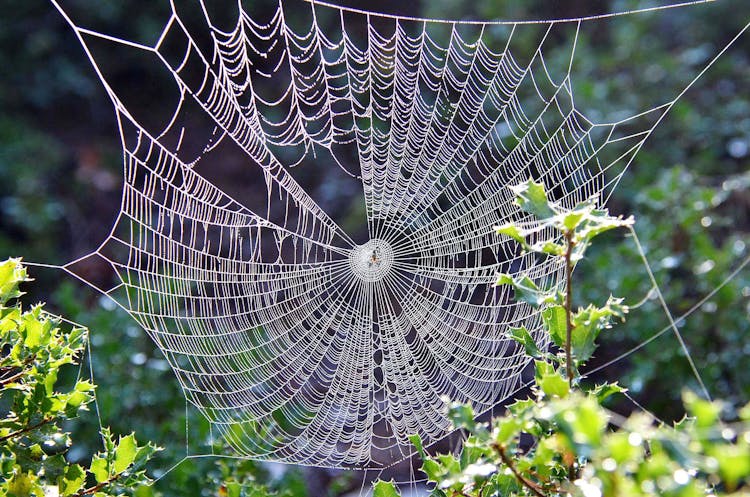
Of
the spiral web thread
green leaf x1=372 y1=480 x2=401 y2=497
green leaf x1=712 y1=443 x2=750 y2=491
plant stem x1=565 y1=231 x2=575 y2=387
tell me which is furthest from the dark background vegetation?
green leaf x1=712 y1=443 x2=750 y2=491

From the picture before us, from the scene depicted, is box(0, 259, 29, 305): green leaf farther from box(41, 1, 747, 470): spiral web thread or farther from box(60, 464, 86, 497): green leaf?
box(41, 1, 747, 470): spiral web thread

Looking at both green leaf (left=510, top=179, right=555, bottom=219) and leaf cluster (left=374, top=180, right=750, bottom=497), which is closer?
leaf cluster (left=374, top=180, right=750, bottom=497)

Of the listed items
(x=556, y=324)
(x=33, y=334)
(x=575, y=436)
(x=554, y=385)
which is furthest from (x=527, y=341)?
(x=33, y=334)

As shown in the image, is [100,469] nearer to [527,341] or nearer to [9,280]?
[9,280]

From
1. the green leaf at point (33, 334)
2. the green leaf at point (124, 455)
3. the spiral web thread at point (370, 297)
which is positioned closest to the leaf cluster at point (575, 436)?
the green leaf at point (124, 455)

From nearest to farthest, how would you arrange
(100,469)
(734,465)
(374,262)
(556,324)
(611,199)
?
(734,465), (556,324), (100,469), (374,262), (611,199)

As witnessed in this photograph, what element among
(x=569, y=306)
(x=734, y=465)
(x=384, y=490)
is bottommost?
(x=384, y=490)

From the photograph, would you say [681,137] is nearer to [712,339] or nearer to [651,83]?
[651,83]
